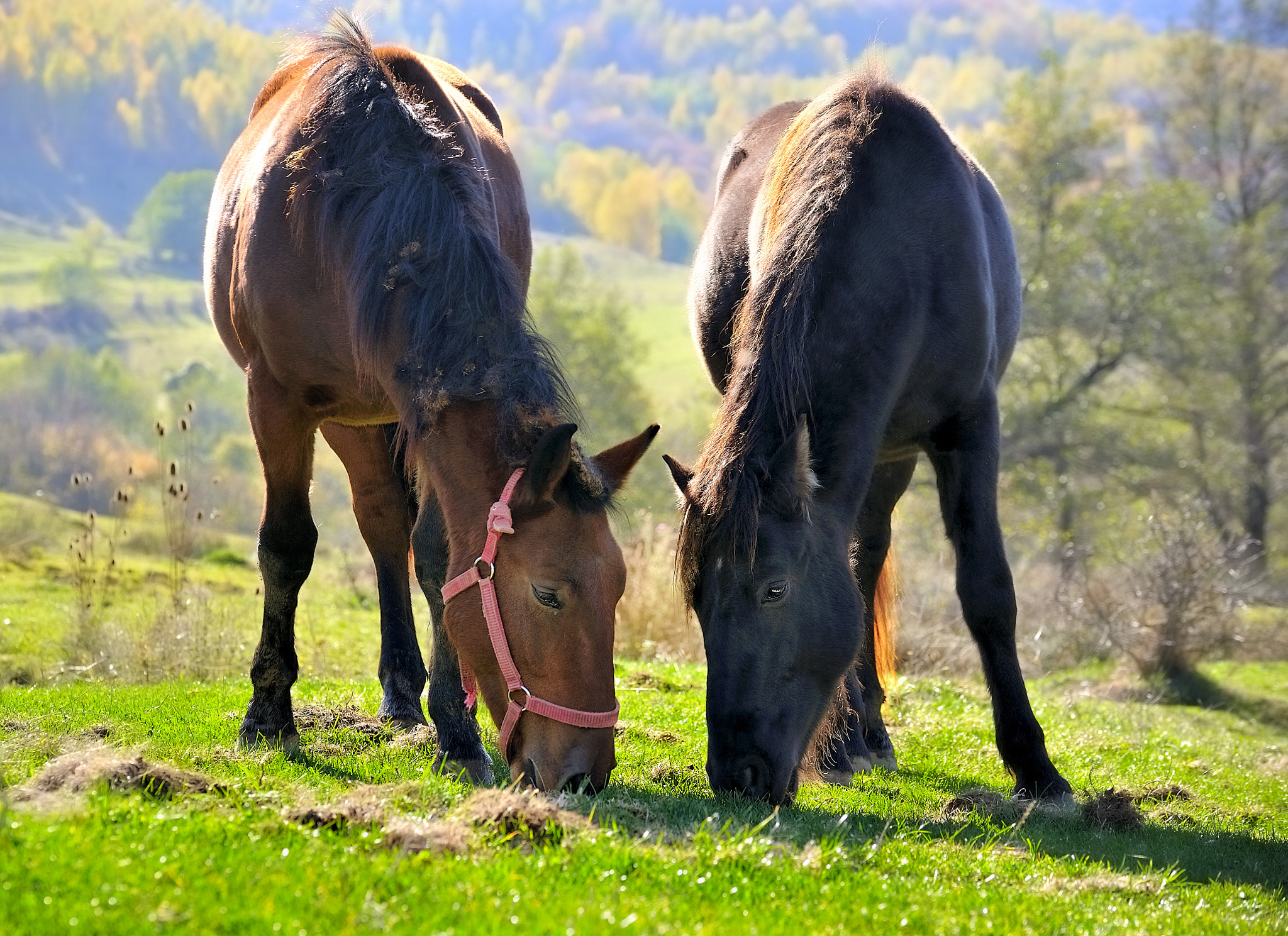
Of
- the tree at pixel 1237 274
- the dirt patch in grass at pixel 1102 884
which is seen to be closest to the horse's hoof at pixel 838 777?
the dirt patch in grass at pixel 1102 884

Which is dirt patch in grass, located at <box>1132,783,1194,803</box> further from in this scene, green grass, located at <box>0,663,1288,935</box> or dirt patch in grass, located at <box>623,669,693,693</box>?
dirt patch in grass, located at <box>623,669,693,693</box>

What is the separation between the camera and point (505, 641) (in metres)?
3.64

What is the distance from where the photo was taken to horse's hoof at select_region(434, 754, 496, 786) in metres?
4.16

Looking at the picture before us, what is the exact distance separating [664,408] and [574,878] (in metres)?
35.6

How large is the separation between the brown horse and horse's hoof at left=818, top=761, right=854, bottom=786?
1687 millimetres

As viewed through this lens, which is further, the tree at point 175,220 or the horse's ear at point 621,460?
the tree at point 175,220

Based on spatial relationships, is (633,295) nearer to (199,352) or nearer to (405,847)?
(199,352)

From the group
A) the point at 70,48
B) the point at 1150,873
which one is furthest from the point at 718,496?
the point at 70,48

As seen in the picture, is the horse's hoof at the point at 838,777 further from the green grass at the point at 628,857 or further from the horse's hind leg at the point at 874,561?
the horse's hind leg at the point at 874,561

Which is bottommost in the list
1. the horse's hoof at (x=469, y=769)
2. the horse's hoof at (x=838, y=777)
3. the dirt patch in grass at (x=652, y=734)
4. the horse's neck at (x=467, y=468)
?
the dirt patch in grass at (x=652, y=734)

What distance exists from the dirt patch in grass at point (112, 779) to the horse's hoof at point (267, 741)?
4.02 ft

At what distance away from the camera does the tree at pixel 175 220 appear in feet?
202

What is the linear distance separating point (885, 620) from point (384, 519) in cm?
286

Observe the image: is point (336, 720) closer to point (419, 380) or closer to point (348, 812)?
point (419, 380)
